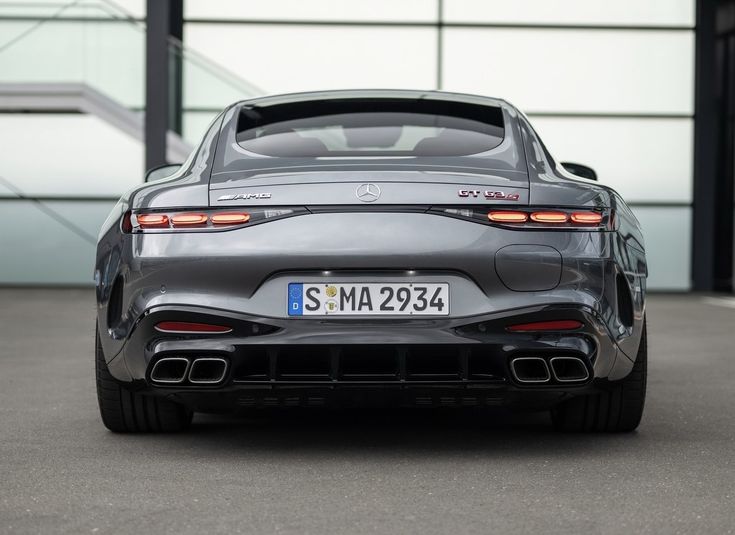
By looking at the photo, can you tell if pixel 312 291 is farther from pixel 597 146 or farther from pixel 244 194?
pixel 597 146

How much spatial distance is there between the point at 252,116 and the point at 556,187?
137cm

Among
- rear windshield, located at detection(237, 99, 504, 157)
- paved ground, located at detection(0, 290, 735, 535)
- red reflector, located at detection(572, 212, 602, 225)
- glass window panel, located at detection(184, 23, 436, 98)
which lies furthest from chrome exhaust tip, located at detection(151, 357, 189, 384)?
glass window panel, located at detection(184, 23, 436, 98)

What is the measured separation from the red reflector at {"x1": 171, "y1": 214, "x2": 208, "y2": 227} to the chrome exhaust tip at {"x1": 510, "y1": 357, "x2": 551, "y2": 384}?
1.14 metres

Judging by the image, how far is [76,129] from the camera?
18234mm

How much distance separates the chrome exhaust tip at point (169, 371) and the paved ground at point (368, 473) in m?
0.29

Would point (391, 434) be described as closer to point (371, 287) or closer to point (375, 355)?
point (375, 355)

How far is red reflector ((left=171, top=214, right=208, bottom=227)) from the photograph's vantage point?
3.97m

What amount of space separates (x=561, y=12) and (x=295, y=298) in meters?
15.3

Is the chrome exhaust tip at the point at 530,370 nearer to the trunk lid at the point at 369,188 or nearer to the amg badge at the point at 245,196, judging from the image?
the trunk lid at the point at 369,188

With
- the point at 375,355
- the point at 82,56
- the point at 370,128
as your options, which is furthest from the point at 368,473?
the point at 82,56

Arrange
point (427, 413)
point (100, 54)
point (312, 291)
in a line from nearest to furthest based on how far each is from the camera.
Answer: point (312, 291) → point (427, 413) → point (100, 54)

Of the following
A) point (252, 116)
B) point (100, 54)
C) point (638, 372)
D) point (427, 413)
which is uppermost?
point (100, 54)

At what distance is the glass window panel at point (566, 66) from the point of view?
59.9ft

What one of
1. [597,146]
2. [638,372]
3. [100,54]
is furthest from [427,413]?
[597,146]
